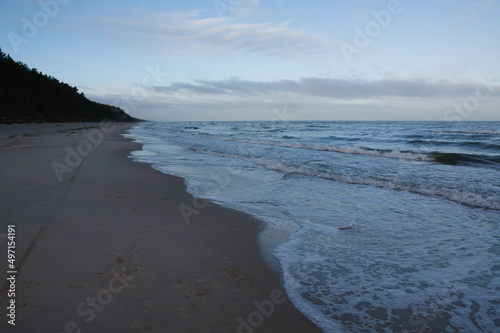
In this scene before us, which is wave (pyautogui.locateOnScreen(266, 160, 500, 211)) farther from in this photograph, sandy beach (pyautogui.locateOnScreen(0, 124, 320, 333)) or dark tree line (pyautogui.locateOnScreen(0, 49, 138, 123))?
dark tree line (pyautogui.locateOnScreen(0, 49, 138, 123))

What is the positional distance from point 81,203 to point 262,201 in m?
3.88

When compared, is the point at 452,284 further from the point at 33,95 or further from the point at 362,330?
the point at 33,95

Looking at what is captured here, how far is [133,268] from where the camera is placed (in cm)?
335

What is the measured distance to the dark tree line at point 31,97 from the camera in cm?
4916

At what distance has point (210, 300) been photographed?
2846 mm

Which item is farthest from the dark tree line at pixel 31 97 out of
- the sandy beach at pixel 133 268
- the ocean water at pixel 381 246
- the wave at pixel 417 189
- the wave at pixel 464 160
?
the wave at pixel 464 160

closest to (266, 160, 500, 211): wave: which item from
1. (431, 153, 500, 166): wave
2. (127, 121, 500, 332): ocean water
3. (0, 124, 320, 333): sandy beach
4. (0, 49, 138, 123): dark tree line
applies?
(127, 121, 500, 332): ocean water

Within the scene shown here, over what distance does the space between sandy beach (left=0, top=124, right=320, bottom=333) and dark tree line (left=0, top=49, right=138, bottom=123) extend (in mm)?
45693

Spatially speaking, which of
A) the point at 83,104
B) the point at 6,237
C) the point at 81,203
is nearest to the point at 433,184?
the point at 81,203

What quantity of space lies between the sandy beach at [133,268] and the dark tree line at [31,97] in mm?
45693

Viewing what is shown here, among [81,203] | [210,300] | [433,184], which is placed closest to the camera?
[210,300]

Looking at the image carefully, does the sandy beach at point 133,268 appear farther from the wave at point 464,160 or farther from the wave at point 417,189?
the wave at point 464,160

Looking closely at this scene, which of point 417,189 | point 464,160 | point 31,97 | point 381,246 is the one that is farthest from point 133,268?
point 31,97

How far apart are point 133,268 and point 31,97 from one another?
70666 millimetres
